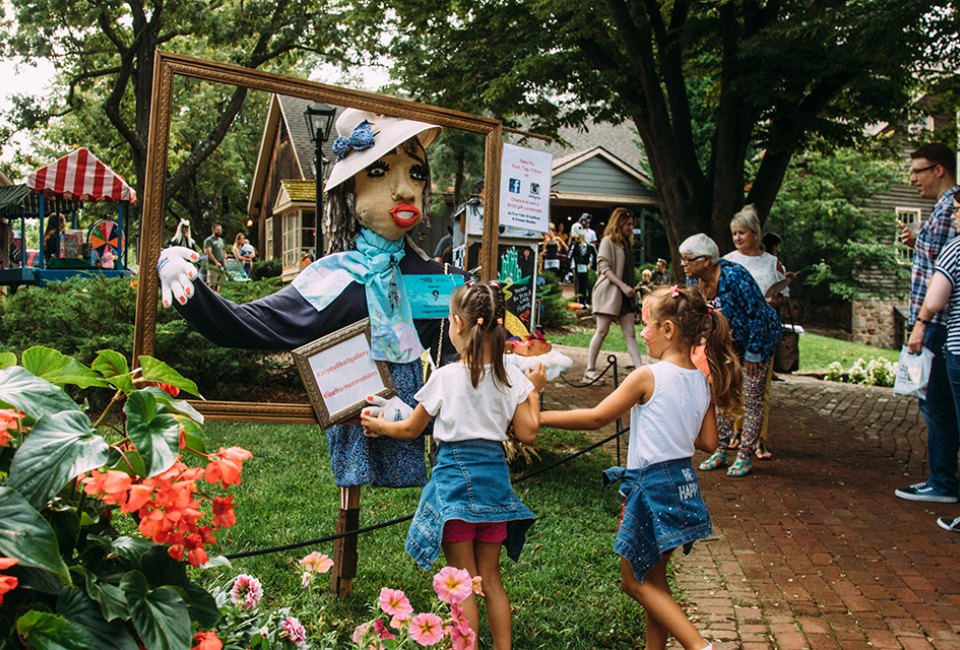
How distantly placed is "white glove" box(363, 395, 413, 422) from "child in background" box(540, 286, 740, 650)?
2.04 ft

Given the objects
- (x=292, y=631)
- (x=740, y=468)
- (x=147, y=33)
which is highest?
(x=147, y=33)

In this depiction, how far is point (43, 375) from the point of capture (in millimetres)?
1863

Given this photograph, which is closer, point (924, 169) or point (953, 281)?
point (953, 281)

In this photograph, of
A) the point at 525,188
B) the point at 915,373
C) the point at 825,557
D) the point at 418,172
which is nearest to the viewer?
the point at 418,172

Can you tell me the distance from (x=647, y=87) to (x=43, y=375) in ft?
28.7

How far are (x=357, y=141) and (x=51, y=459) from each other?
95.4 inches

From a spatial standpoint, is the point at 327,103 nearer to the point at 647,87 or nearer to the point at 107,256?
the point at 647,87

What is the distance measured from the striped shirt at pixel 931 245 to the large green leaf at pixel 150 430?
17.5 ft

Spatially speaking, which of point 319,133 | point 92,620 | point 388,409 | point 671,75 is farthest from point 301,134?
point 671,75

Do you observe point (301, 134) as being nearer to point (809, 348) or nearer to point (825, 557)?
point (825, 557)

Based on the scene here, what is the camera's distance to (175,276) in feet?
10.3

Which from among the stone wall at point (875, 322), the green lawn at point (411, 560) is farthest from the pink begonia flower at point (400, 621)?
the stone wall at point (875, 322)

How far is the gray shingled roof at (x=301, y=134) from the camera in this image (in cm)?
373

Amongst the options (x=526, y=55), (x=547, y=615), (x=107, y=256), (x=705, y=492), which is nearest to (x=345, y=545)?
(x=547, y=615)
